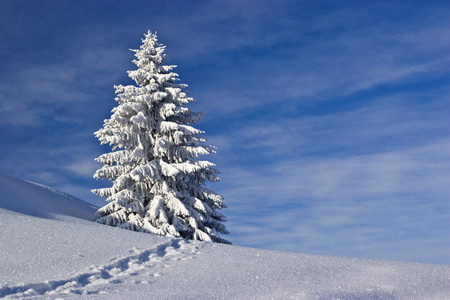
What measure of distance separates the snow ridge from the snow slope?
0.8 inches

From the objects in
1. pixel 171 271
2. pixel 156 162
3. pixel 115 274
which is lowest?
pixel 115 274

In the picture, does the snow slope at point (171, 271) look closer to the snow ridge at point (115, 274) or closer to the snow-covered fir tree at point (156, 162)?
the snow ridge at point (115, 274)

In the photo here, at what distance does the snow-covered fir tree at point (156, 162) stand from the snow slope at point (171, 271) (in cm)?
483

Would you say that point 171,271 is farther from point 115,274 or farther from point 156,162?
point 156,162

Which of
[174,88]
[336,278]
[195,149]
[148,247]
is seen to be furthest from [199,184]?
[336,278]

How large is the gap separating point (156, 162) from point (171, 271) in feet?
31.6

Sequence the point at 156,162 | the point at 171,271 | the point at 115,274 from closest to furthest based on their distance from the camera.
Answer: the point at 115,274
the point at 171,271
the point at 156,162

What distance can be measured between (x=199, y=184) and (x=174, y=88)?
501 cm

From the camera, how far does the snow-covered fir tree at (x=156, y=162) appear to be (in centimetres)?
1891

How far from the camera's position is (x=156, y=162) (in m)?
19.8

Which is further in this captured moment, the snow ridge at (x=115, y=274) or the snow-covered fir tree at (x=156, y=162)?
the snow-covered fir tree at (x=156, y=162)

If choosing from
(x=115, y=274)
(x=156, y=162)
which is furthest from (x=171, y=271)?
(x=156, y=162)

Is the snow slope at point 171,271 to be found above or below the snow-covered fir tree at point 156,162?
below

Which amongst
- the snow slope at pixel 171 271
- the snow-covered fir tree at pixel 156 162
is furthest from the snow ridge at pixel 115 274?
the snow-covered fir tree at pixel 156 162
